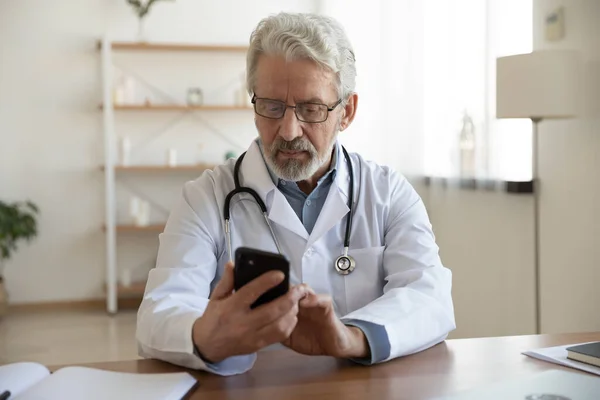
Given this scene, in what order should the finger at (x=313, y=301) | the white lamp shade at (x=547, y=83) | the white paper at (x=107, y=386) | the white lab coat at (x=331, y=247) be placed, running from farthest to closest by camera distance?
the white lamp shade at (x=547, y=83) → the white lab coat at (x=331, y=247) → the finger at (x=313, y=301) → the white paper at (x=107, y=386)

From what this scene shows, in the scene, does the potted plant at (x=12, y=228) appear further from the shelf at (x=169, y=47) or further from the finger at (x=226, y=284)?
the finger at (x=226, y=284)

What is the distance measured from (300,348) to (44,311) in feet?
14.6

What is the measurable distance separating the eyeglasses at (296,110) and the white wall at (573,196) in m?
1.38

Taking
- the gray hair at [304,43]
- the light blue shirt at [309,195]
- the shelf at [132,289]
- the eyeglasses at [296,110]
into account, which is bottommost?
the shelf at [132,289]

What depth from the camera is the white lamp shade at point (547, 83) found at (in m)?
2.55

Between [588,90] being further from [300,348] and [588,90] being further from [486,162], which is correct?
[300,348]

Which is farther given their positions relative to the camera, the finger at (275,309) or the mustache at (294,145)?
the mustache at (294,145)

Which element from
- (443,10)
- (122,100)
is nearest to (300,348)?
(443,10)

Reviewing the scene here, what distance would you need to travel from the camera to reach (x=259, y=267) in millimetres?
1062

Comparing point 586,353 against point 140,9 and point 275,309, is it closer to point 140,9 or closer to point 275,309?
point 275,309

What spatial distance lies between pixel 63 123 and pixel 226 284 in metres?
4.52

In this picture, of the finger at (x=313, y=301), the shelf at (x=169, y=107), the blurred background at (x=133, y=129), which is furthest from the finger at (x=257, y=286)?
the shelf at (x=169, y=107)

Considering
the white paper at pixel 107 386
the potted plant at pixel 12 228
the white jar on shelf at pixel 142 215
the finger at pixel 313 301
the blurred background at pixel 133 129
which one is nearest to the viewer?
the white paper at pixel 107 386

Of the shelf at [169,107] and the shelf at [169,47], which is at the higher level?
the shelf at [169,47]
